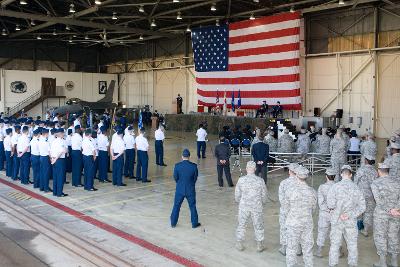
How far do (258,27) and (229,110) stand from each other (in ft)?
21.1

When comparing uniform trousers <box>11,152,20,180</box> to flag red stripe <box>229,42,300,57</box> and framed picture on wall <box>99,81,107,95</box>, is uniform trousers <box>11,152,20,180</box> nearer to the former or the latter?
flag red stripe <box>229,42,300,57</box>

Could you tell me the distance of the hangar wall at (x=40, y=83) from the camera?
4062 cm

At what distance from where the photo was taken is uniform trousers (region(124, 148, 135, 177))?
531 inches

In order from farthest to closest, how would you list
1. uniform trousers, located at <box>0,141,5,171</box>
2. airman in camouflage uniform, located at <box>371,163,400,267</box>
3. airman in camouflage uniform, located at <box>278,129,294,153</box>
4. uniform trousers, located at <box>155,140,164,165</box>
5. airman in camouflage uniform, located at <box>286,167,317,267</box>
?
uniform trousers, located at <box>155,140,164,165</box>, uniform trousers, located at <box>0,141,5,171</box>, airman in camouflage uniform, located at <box>278,129,294,153</box>, airman in camouflage uniform, located at <box>371,163,400,267</box>, airman in camouflage uniform, located at <box>286,167,317,267</box>

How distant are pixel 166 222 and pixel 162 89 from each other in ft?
115

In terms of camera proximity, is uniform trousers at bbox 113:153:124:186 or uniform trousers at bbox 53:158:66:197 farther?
uniform trousers at bbox 113:153:124:186

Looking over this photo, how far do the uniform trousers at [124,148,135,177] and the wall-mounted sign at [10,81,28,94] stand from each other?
31934mm

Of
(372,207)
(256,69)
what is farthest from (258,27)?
(372,207)

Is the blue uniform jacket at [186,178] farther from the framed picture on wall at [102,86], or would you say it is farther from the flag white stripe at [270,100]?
the framed picture on wall at [102,86]

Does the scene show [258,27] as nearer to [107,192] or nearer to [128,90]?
[107,192]

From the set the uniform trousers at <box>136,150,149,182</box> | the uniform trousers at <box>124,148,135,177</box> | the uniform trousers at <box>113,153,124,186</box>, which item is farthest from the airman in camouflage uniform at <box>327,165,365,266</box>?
the uniform trousers at <box>124,148,135,177</box>

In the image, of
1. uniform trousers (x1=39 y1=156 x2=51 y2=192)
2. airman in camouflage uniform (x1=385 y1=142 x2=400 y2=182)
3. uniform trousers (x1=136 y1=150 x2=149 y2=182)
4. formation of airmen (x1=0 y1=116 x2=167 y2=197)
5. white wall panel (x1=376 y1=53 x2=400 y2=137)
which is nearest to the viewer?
airman in camouflage uniform (x1=385 y1=142 x2=400 y2=182)

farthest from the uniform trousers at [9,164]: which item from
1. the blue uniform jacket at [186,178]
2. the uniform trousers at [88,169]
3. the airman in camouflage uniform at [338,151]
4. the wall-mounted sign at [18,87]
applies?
the wall-mounted sign at [18,87]

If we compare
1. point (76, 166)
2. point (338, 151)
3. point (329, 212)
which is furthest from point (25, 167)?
point (329, 212)
